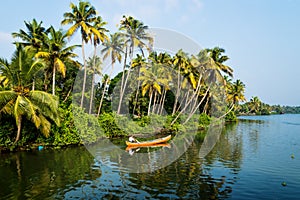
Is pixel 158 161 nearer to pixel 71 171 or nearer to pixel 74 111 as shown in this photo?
pixel 71 171

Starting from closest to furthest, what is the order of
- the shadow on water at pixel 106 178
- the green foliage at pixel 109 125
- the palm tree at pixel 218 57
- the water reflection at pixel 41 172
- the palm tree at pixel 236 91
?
the shadow on water at pixel 106 178
the water reflection at pixel 41 172
the green foliage at pixel 109 125
the palm tree at pixel 218 57
the palm tree at pixel 236 91

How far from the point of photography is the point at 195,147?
29.9 meters

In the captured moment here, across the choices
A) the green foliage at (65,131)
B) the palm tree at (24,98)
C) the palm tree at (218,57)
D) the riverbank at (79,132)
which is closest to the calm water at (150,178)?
the riverbank at (79,132)

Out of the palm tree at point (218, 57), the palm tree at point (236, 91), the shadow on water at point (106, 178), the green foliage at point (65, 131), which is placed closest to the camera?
the shadow on water at point (106, 178)

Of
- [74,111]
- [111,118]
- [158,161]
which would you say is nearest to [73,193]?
[158,161]

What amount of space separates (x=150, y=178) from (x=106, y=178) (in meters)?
2.86

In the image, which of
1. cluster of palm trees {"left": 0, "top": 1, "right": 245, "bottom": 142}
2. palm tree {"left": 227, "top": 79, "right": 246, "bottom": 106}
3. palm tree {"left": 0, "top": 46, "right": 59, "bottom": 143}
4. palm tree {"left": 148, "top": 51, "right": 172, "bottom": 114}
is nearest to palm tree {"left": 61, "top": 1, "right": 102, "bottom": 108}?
cluster of palm trees {"left": 0, "top": 1, "right": 245, "bottom": 142}

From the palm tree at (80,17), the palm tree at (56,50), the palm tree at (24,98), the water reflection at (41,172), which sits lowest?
the water reflection at (41,172)

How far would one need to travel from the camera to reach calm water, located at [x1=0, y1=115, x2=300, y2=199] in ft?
46.6

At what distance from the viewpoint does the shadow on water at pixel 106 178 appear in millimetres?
14133

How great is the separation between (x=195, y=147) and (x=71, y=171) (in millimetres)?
15539

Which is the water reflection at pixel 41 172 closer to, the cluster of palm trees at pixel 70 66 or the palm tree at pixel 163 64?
the cluster of palm trees at pixel 70 66

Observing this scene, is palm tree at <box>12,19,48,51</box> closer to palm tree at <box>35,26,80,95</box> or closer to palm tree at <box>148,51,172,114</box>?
palm tree at <box>35,26,80,95</box>

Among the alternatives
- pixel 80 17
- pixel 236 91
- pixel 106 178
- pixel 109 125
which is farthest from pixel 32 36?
pixel 236 91
